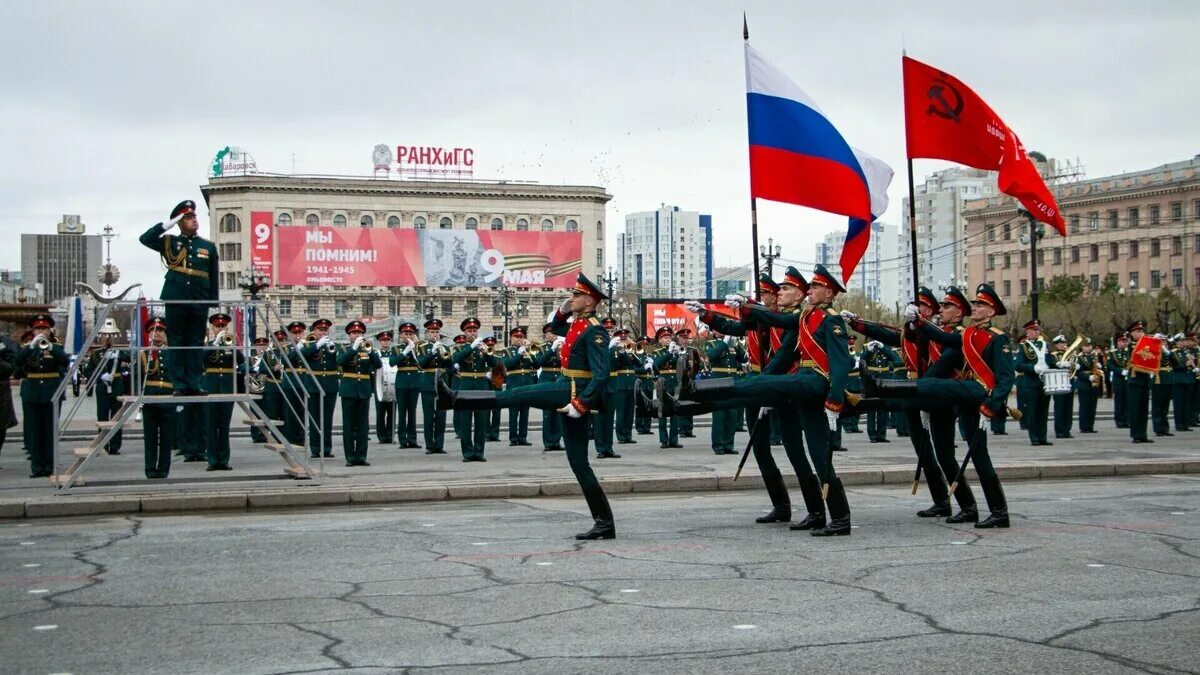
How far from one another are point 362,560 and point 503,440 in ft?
51.1

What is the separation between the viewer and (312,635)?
746 cm

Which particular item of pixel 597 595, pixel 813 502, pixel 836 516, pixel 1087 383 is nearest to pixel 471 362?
pixel 813 502

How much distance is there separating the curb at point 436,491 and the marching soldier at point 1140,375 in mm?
6631

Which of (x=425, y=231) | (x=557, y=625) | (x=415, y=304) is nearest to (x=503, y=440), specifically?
(x=557, y=625)

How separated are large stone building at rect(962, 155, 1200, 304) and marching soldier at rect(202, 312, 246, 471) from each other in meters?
91.6

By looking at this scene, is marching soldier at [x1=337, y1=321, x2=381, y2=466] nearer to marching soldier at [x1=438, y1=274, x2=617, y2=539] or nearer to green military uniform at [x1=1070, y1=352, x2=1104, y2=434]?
marching soldier at [x1=438, y1=274, x2=617, y2=539]

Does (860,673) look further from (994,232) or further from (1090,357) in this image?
(994,232)

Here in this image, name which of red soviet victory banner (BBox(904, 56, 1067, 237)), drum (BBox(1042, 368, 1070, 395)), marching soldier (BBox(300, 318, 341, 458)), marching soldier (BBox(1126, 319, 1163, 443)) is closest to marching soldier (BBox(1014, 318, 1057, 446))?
drum (BBox(1042, 368, 1070, 395))

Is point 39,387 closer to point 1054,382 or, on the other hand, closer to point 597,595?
point 597,595

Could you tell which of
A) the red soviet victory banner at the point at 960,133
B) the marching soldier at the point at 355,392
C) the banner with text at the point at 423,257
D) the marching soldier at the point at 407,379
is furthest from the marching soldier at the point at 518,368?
the banner with text at the point at 423,257

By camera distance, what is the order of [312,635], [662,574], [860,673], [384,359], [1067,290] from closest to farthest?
[860,673] → [312,635] → [662,574] → [384,359] → [1067,290]

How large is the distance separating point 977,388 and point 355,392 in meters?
10.5

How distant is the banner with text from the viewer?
9769 cm

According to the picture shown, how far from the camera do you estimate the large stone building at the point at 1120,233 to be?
4070 inches
